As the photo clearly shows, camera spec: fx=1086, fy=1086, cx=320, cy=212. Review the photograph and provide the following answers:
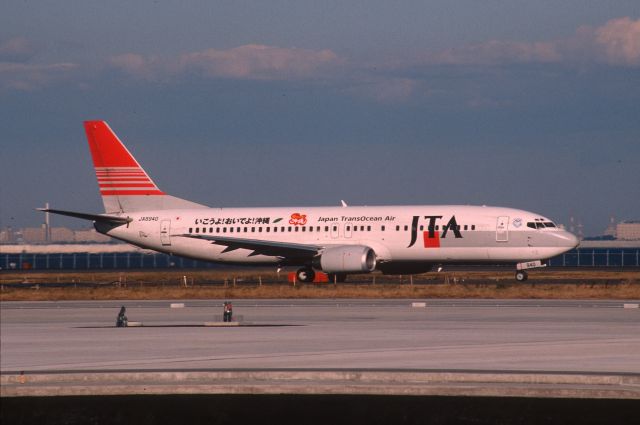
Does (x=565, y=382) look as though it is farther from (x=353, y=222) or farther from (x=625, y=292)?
(x=353, y=222)

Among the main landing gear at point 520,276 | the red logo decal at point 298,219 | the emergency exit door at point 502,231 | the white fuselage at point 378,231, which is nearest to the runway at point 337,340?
the emergency exit door at point 502,231

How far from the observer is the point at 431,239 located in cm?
5744

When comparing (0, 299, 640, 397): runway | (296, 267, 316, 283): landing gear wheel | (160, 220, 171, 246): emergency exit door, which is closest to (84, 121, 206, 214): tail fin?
(160, 220, 171, 246): emergency exit door

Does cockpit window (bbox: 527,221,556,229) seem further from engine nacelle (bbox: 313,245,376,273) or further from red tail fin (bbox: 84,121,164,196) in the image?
red tail fin (bbox: 84,121,164,196)

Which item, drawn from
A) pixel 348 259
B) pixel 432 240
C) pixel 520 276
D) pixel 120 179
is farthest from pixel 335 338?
pixel 120 179

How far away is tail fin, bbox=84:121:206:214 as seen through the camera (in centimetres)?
6594

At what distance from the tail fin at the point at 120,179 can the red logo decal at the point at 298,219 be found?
7.14m

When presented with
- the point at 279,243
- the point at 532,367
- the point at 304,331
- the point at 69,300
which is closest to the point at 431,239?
the point at 279,243

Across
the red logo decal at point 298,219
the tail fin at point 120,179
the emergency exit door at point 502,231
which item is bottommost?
the emergency exit door at point 502,231

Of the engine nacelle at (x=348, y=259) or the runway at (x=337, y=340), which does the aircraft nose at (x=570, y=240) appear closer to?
the engine nacelle at (x=348, y=259)

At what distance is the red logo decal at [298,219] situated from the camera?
61141mm

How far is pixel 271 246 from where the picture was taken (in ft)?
192

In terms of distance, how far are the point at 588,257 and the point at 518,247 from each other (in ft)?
324

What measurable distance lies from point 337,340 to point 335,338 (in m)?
0.63
